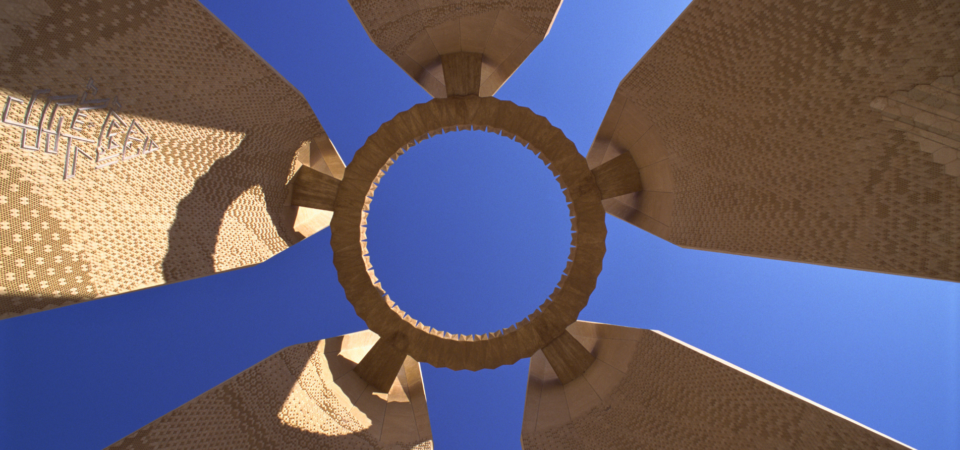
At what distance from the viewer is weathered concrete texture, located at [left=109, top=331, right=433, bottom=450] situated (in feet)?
24.1

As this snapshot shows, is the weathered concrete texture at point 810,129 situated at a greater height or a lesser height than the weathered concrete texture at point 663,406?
greater

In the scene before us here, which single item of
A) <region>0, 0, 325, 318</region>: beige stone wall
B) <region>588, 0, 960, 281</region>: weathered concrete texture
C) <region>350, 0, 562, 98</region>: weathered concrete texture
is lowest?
<region>0, 0, 325, 318</region>: beige stone wall

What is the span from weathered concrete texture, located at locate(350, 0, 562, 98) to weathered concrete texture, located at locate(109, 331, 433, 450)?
7.55 metres

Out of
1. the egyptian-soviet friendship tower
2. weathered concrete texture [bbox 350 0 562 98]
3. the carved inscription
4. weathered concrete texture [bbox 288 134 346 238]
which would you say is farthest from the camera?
weathered concrete texture [bbox 288 134 346 238]

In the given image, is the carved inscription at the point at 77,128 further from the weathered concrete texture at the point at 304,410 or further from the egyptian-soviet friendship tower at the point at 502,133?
the weathered concrete texture at the point at 304,410

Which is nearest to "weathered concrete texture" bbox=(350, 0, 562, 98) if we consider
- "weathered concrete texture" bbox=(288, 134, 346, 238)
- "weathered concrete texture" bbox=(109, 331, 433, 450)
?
"weathered concrete texture" bbox=(288, 134, 346, 238)

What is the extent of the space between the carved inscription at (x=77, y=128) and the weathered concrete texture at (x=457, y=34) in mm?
5182

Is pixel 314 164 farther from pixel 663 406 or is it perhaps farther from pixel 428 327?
pixel 663 406

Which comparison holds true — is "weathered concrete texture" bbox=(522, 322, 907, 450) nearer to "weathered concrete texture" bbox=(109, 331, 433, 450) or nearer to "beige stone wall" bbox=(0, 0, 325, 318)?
"weathered concrete texture" bbox=(109, 331, 433, 450)

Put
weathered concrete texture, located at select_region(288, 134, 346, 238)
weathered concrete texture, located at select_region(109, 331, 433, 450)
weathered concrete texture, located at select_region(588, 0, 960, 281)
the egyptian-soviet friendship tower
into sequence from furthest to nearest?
weathered concrete texture, located at select_region(288, 134, 346, 238), weathered concrete texture, located at select_region(109, 331, 433, 450), the egyptian-soviet friendship tower, weathered concrete texture, located at select_region(588, 0, 960, 281)

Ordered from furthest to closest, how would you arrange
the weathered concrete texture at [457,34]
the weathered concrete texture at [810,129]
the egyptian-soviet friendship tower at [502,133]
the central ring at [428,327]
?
the central ring at [428,327] → the weathered concrete texture at [457,34] → the egyptian-soviet friendship tower at [502,133] → the weathered concrete texture at [810,129]

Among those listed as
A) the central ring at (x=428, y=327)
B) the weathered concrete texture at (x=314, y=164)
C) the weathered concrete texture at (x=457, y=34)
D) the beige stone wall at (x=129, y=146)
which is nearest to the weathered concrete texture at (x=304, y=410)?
the central ring at (x=428, y=327)

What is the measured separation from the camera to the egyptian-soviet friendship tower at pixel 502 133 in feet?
19.0

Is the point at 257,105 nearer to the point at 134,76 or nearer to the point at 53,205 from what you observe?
the point at 134,76
